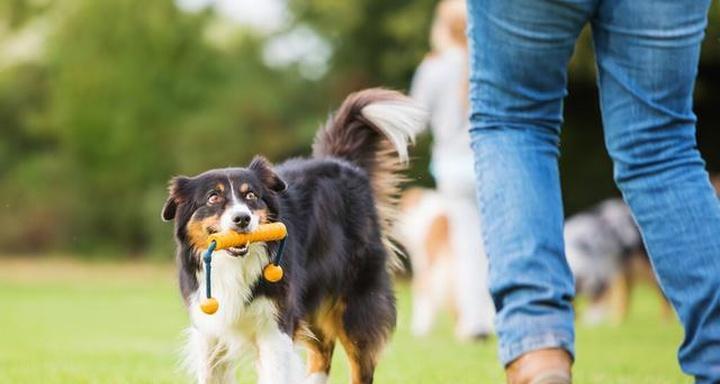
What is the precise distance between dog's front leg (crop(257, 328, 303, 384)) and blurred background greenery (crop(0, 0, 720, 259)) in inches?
632

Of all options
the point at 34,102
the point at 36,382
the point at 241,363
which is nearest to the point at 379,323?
the point at 241,363

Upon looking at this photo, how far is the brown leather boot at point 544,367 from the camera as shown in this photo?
2.77m

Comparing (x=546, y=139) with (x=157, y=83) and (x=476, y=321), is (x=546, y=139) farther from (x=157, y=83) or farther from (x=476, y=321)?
(x=157, y=83)

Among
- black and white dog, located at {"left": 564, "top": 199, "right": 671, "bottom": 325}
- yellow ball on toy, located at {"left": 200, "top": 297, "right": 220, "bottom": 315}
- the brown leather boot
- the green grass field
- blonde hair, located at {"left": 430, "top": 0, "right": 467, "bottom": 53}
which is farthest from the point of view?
black and white dog, located at {"left": 564, "top": 199, "right": 671, "bottom": 325}

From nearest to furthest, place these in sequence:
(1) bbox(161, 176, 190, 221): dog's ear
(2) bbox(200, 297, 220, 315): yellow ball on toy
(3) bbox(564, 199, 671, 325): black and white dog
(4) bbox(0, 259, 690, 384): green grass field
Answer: (2) bbox(200, 297, 220, 315): yellow ball on toy, (1) bbox(161, 176, 190, 221): dog's ear, (4) bbox(0, 259, 690, 384): green grass field, (3) bbox(564, 199, 671, 325): black and white dog

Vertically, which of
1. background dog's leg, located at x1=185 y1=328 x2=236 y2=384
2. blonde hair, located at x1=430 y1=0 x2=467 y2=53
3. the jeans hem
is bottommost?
blonde hair, located at x1=430 y1=0 x2=467 y2=53

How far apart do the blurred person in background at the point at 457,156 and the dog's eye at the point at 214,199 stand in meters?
4.60

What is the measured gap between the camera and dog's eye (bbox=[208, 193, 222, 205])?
3926 mm

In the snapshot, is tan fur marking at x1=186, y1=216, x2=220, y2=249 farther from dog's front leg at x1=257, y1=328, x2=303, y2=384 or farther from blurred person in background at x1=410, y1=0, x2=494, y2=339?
blurred person in background at x1=410, y1=0, x2=494, y2=339

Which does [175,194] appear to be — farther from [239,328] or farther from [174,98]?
[174,98]

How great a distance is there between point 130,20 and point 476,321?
1571 cm

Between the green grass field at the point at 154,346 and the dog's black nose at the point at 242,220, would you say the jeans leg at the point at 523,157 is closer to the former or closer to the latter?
the dog's black nose at the point at 242,220

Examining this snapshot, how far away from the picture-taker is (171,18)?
2284 cm

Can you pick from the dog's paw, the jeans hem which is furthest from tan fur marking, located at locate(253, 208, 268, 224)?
the jeans hem
